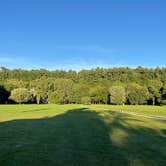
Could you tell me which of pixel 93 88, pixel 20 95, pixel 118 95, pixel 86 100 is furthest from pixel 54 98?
pixel 118 95

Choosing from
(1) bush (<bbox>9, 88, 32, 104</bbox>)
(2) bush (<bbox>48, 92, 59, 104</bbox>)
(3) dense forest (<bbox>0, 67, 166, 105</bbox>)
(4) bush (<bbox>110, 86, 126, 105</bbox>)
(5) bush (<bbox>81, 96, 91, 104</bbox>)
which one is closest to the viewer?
(4) bush (<bbox>110, 86, 126, 105</bbox>)

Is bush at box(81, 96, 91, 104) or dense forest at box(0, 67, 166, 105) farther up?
dense forest at box(0, 67, 166, 105)

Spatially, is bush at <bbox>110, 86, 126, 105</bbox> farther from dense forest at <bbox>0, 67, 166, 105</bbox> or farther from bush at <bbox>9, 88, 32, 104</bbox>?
bush at <bbox>9, 88, 32, 104</bbox>

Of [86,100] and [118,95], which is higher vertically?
[118,95]

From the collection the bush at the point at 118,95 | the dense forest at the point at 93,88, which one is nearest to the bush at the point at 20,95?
the dense forest at the point at 93,88

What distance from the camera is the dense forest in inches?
4124

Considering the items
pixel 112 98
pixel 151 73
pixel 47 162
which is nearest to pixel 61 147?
pixel 47 162

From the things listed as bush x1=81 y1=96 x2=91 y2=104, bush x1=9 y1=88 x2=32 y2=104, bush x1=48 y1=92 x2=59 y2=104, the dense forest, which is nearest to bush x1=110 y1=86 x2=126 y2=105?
the dense forest

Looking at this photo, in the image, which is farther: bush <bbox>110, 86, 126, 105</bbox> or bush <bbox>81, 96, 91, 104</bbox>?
bush <bbox>81, 96, 91, 104</bbox>

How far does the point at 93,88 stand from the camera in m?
114

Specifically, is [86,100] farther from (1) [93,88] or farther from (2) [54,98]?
(2) [54,98]

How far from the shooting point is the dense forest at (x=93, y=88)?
104750mm

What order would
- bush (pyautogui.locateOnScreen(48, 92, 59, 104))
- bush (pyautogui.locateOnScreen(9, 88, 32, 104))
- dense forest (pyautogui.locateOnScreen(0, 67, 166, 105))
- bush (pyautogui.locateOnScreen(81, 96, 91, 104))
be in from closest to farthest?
1. bush (pyautogui.locateOnScreen(9, 88, 32, 104))
2. dense forest (pyautogui.locateOnScreen(0, 67, 166, 105))
3. bush (pyautogui.locateOnScreen(81, 96, 91, 104))
4. bush (pyautogui.locateOnScreen(48, 92, 59, 104))

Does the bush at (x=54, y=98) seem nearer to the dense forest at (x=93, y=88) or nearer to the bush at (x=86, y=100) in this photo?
the dense forest at (x=93, y=88)
